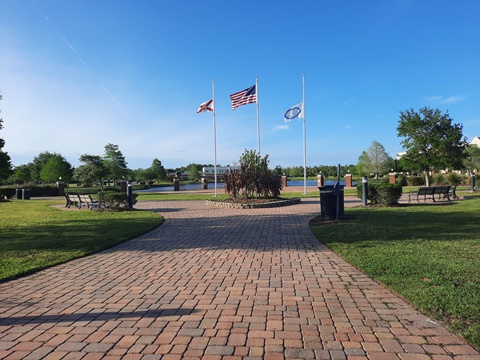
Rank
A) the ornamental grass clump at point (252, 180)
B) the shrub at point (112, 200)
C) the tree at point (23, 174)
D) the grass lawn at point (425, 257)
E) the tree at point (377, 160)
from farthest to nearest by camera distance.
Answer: the tree at point (23, 174)
the tree at point (377, 160)
the ornamental grass clump at point (252, 180)
the shrub at point (112, 200)
the grass lawn at point (425, 257)

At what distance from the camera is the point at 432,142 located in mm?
22391

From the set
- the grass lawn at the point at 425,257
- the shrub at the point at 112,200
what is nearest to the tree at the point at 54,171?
the shrub at the point at 112,200

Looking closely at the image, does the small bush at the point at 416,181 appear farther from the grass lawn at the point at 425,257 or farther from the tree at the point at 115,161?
the tree at the point at 115,161

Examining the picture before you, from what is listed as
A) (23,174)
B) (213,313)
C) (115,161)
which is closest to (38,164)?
(23,174)

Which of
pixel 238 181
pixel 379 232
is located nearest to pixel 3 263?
pixel 379 232

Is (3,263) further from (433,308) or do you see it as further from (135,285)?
(433,308)

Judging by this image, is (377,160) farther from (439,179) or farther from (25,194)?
(25,194)

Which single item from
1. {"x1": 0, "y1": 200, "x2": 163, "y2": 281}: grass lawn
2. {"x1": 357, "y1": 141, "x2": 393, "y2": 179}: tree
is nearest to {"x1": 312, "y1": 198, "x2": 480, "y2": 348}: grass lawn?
{"x1": 0, "y1": 200, "x2": 163, "y2": 281}: grass lawn

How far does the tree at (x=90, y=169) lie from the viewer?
145 ft

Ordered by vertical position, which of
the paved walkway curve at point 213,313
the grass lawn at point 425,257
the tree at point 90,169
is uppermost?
the tree at point 90,169

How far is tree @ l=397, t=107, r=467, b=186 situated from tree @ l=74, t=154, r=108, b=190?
36.8 meters

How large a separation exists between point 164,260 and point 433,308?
4.13 metres

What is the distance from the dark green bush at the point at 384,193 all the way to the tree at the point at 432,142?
34.2ft

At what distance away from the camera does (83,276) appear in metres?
4.97
